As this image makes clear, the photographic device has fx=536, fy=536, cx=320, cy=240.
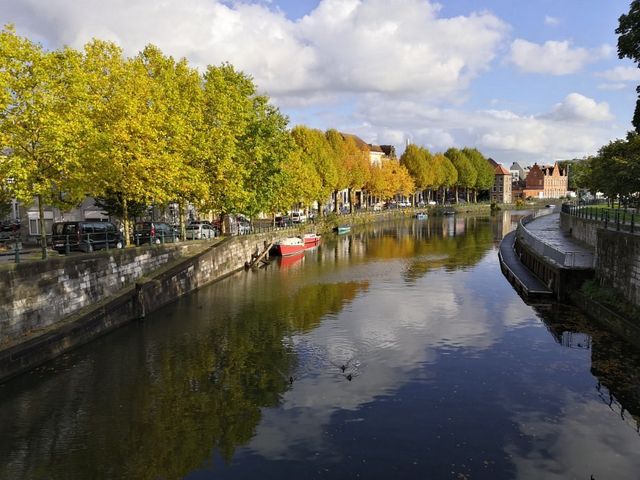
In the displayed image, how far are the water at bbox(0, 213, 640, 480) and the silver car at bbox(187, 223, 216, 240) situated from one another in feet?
56.2

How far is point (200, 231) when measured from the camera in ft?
166

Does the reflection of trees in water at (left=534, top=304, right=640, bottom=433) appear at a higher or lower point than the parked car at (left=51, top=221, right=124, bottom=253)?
lower

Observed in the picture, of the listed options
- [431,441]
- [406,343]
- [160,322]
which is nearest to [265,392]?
[431,441]

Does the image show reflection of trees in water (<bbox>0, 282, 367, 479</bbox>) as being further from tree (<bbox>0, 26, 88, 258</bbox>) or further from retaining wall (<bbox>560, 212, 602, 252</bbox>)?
retaining wall (<bbox>560, 212, 602, 252</bbox>)

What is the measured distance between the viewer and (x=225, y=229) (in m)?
56.2

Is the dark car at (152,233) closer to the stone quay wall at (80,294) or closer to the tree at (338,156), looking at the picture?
the stone quay wall at (80,294)

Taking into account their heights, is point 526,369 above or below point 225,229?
below

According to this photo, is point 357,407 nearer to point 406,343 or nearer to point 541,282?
point 406,343

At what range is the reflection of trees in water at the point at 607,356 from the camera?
18891 mm

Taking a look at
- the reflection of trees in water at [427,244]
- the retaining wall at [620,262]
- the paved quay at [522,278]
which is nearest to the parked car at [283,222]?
the reflection of trees in water at [427,244]

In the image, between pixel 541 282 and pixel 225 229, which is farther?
pixel 225 229

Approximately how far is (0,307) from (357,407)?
584 inches

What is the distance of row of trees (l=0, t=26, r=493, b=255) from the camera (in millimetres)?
25875

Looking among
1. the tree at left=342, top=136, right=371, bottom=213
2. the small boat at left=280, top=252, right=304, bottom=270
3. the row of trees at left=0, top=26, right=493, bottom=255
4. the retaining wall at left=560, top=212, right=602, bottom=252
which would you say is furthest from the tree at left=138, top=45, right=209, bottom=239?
the tree at left=342, top=136, right=371, bottom=213
